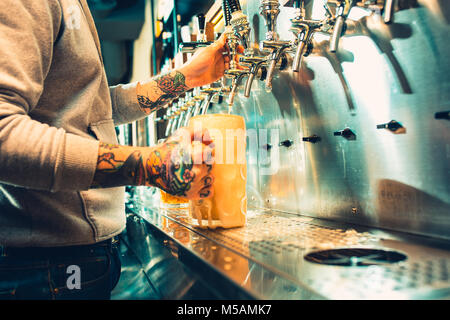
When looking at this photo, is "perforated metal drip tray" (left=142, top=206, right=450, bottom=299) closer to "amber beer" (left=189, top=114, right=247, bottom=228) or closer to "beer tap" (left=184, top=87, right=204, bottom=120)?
"amber beer" (left=189, top=114, right=247, bottom=228)

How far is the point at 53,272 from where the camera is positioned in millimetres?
658

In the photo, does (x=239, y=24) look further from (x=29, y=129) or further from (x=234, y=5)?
(x=29, y=129)

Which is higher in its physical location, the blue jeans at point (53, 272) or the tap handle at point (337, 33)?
the tap handle at point (337, 33)

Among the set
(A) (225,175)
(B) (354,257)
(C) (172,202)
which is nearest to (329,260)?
(B) (354,257)

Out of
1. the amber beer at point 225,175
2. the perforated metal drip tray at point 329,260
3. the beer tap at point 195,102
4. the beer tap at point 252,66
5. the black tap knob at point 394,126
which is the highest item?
the beer tap at point 252,66

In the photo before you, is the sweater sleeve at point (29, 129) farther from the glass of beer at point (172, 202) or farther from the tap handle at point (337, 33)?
the glass of beer at point (172, 202)

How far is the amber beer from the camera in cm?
77

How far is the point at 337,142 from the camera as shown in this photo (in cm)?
95

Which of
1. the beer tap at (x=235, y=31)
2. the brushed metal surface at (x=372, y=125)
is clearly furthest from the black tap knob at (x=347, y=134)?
the beer tap at (x=235, y=31)

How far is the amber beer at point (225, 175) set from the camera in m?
0.77

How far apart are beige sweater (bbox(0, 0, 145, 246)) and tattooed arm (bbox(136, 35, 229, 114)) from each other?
284mm

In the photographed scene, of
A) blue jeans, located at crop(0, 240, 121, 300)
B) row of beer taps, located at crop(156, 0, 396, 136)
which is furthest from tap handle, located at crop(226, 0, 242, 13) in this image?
blue jeans, located at crop(0, 240, 121, 300)

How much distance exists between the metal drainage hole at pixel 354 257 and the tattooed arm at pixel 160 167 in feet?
0.72
